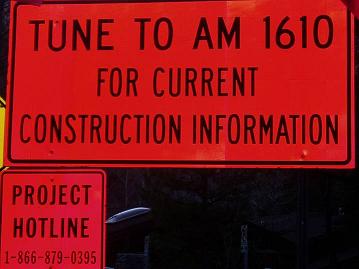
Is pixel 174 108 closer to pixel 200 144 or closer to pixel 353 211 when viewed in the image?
pixel 200 144

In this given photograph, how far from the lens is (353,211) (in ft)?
46.9

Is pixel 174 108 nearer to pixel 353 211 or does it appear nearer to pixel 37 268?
pixel 37 268

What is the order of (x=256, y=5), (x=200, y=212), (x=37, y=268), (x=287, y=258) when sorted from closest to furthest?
(x=37, y=268) → (x=256, y=5) → (x=200, y=212) → (x=287, y=258)

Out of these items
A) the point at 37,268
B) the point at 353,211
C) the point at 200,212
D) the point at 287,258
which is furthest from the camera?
the point at 287,258

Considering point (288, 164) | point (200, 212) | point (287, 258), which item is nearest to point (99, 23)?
point (288, 164)

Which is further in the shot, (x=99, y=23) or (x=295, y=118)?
(x=99, y=23)

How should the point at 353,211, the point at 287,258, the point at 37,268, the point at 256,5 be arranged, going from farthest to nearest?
1. the point at 287,258
2. the point at 353,211
3. the point at 256,5
4. the point at 37,268

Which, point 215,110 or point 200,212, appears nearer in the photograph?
point 215,110

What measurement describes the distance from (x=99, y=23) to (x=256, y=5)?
70 cm

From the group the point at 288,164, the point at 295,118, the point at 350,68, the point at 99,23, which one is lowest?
the point at 288,164

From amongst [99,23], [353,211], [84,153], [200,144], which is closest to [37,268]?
[84,153]

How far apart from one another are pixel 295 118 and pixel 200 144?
41cm

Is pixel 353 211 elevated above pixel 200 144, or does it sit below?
below

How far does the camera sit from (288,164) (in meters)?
3.04
